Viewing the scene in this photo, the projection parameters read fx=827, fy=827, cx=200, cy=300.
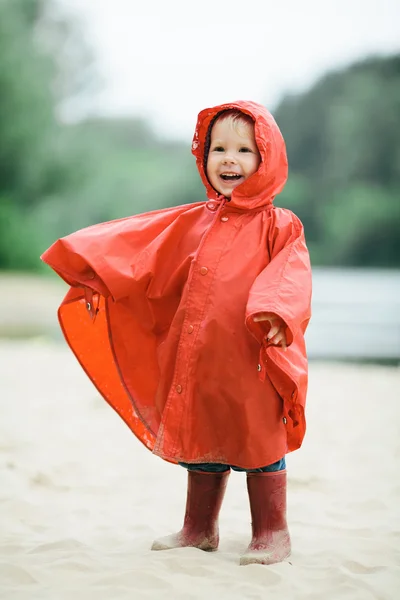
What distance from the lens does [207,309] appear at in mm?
2098

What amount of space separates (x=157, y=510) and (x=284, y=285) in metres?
1.15

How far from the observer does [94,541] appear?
242 centimetres

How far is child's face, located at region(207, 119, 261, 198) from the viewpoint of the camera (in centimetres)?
217

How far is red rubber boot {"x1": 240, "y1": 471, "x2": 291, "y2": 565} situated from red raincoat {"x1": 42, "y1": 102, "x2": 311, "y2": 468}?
0.33ft

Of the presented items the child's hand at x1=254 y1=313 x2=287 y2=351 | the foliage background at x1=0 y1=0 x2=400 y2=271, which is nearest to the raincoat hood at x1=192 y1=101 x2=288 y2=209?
the child's hand at x1=254 y1=313 x2=287 y2=351

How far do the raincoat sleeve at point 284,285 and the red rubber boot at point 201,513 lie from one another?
1.52 feet

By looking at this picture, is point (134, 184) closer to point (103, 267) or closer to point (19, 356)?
point (19, 356)

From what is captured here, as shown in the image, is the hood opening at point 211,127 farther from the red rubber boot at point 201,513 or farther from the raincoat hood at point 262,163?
the red rubber boot at point 201,513

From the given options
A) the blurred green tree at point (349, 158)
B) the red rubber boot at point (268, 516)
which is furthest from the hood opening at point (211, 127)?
the blurred green tree at point (349, 158)

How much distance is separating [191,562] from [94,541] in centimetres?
43

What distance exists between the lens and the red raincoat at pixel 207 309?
2047 mm

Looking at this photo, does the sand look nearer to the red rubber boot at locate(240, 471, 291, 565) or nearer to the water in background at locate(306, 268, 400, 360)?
the red rubber boot at locate(240, 471, 291, 565)

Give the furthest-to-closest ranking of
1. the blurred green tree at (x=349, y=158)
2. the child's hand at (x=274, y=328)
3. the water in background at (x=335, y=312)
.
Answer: the blurred green tree at (x=349, y=158) → the water in background at (x=335, y=312) → the child's hand at (x=274, y=328)

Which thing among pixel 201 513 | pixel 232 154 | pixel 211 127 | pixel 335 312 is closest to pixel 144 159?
pixel 335 312
